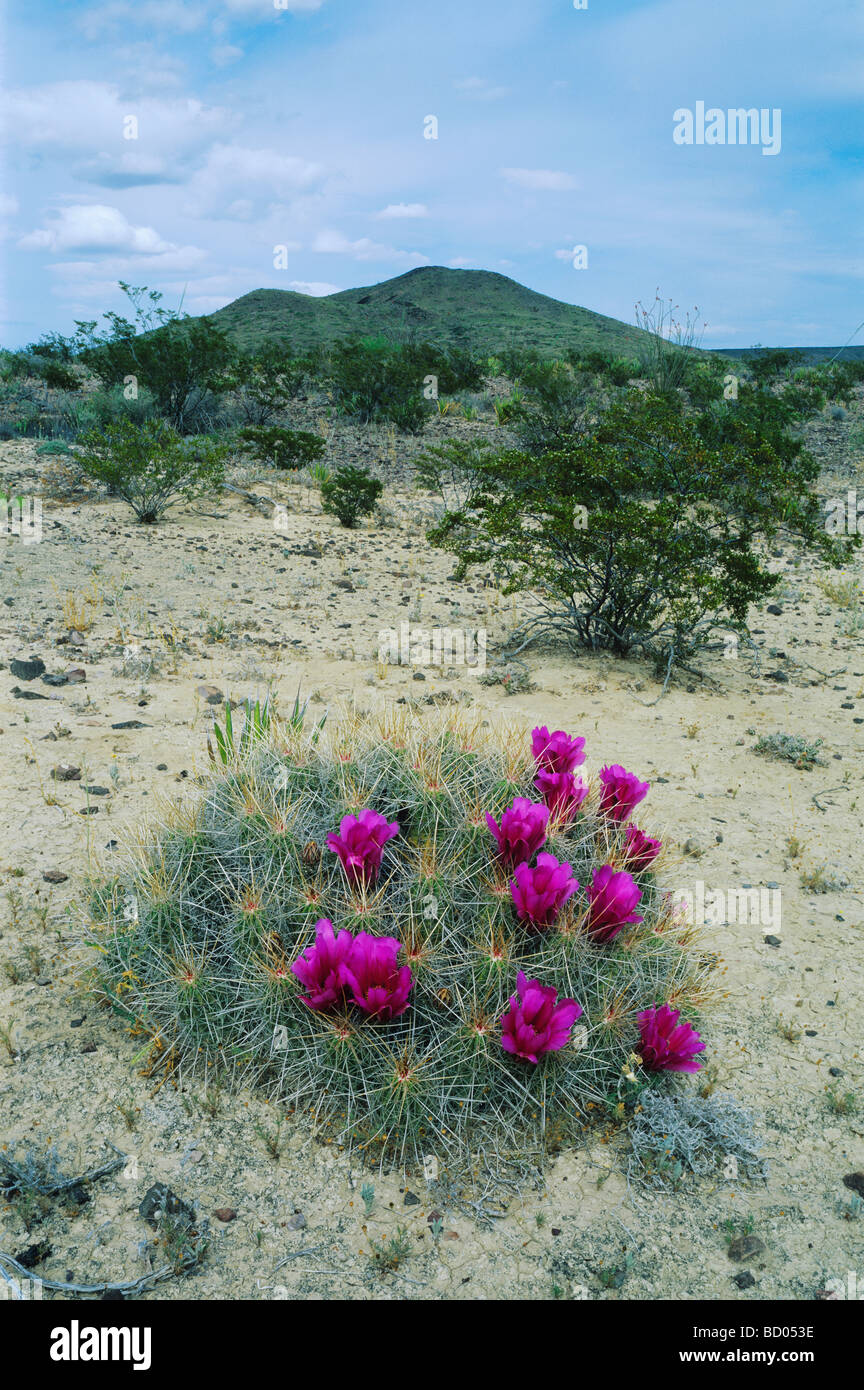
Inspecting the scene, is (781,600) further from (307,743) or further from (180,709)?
(307,743)

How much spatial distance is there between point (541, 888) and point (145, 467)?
9.01 meters

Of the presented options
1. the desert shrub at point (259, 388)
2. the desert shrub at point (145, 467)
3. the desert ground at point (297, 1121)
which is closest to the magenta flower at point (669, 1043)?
the desert ground at point (297, 1121)

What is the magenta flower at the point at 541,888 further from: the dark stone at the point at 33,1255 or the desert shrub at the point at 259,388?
the desert shrub at the point at 259,388

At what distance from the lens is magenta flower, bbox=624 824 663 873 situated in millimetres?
3045

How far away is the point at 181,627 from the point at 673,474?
4.17 metres

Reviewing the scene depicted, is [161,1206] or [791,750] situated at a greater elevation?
[791,750]

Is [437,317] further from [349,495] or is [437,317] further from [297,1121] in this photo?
[297,1121]

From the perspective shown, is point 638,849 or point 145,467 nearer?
point 638,849

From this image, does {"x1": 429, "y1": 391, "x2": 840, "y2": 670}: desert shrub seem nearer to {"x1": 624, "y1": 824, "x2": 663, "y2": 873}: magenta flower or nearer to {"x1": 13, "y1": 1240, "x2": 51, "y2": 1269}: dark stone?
{"x1": 624, "y1": 824, "x2": 663, "y2": 873}: magenta flower

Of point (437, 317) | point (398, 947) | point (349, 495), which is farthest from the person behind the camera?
point (437, 317)

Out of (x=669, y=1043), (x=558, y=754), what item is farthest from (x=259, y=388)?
(x=669, y=1043)

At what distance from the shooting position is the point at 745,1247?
231 centimetres

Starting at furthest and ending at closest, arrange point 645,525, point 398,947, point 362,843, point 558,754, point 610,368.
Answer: point 610,368, point 645,525, point 558,754, point 362,843, point 398,947
